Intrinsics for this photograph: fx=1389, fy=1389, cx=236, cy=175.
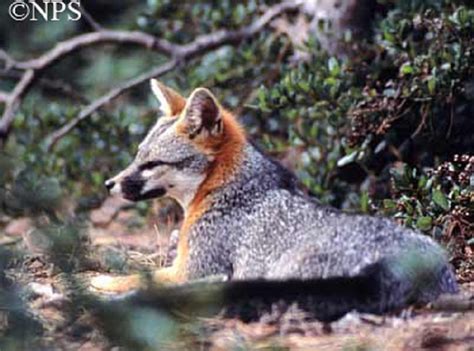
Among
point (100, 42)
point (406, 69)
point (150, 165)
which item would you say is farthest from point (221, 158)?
point (100, 42)

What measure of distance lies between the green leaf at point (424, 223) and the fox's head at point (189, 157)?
87 centimetres

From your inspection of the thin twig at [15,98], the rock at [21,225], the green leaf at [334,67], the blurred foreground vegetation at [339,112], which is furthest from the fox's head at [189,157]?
the thin twig at [15,98]

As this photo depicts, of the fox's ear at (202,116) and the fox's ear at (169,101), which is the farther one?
the fox's ear at (169,101)

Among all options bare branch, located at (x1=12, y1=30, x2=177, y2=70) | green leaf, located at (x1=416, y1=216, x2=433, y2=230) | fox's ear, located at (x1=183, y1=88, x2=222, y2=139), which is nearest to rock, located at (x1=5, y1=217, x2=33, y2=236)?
fox's ear, located at (x1=183, y1=88, x2=222, y2=139)

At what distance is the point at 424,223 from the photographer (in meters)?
5.96

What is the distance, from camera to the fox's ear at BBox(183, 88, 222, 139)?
567 centimetres

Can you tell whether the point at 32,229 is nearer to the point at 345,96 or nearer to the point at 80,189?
the point at 345,96

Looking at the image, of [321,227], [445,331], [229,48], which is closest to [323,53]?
[229,48]

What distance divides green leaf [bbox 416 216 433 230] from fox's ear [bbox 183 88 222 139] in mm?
969

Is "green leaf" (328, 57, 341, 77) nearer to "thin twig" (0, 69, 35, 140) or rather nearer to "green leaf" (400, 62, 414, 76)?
"green leaf" (400, 62, 414, 76)
